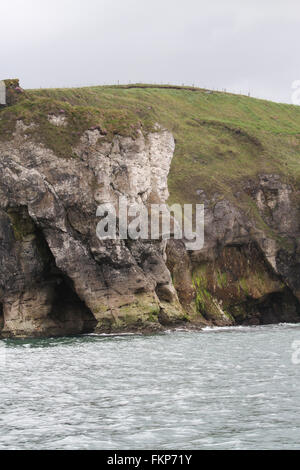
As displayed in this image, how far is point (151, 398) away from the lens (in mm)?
24578

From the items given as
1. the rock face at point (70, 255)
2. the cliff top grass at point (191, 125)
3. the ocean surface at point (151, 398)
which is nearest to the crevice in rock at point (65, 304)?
the rock face at point (70, 255)

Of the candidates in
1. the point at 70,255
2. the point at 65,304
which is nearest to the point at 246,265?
the point at 65,304

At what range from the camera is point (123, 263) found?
58719 mm

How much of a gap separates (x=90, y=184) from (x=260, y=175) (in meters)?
35.8

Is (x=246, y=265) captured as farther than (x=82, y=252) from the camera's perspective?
Yes

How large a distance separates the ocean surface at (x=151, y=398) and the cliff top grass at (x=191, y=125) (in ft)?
94.6

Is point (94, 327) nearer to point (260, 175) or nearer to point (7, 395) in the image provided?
point (7, 395)

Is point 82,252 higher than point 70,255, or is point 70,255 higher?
point 82,252

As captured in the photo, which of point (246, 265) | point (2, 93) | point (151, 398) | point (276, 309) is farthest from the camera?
point (276, 309)

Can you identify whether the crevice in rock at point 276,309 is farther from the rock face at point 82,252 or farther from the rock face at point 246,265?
the rock face at point 82,252

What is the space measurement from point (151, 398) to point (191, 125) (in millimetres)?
81384

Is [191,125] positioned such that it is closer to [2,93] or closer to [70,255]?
[2,93]

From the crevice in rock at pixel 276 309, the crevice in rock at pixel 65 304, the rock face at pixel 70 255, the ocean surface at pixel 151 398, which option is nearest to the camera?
the ocean surface at pixel 151 398

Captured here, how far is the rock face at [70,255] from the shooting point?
5694 cm
